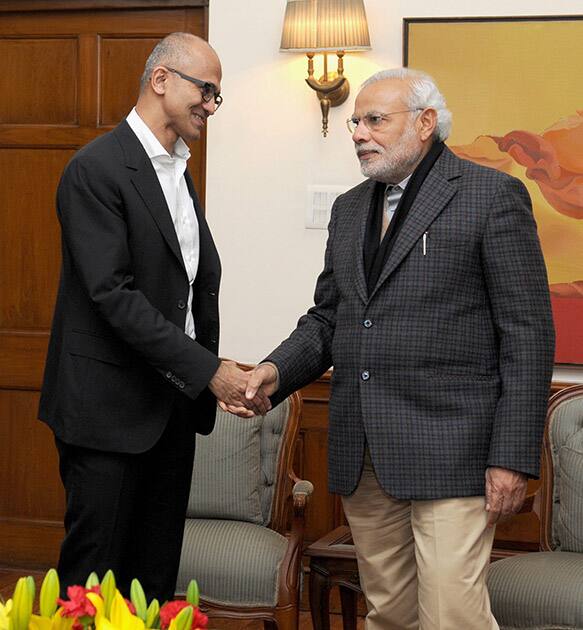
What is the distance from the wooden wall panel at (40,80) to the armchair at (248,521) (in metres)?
1.63

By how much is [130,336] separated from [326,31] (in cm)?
189

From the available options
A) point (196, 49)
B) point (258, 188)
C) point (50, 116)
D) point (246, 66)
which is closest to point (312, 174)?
point (258, 188)

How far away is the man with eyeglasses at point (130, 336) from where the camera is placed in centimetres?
274

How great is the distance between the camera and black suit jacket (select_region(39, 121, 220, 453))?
2.72 meters

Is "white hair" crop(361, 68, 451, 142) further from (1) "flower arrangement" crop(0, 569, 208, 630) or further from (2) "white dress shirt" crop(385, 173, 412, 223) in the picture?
(1) "flower arrangement" crop(0, 569, 208, 630)

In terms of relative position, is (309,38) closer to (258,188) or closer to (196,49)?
(258,188)

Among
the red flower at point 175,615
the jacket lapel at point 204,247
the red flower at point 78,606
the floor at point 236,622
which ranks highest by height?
the jacket lapel at point 204,247

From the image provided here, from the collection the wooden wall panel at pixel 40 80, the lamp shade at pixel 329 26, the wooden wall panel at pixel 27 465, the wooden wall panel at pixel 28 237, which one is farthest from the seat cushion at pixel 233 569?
the wooden wall panel at pixel 40 80

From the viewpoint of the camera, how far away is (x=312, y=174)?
4426mm

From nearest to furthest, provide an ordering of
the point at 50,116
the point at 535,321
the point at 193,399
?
the point at 535,321, the point at 193,399, the point at 50,116

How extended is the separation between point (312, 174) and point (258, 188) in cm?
22

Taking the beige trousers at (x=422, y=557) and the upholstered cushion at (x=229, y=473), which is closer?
the beige trousers at (x=422, y=557)

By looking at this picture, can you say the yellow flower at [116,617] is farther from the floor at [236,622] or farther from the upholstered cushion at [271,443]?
the floor at [236,622]

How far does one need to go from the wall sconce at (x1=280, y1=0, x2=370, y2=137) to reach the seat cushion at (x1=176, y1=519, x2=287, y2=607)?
1.73 meters
